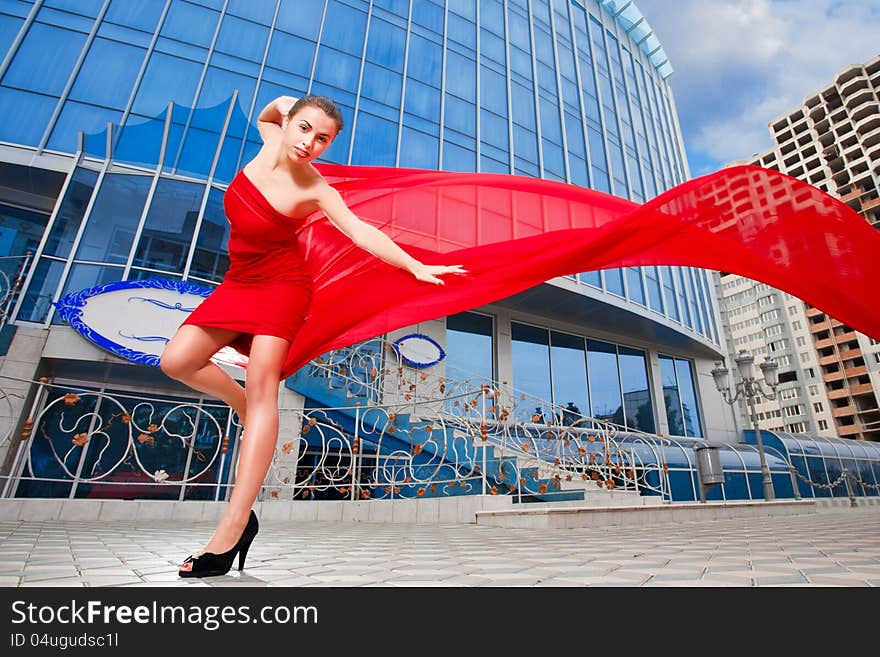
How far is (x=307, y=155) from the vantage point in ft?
7.45

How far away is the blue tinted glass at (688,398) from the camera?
18984mm

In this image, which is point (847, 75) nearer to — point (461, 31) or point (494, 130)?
point (461, 31)

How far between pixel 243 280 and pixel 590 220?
2379mm

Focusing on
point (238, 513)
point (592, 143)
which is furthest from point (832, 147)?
point (238, 513)

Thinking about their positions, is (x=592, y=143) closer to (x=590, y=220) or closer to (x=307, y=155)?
(x=590, y=220)

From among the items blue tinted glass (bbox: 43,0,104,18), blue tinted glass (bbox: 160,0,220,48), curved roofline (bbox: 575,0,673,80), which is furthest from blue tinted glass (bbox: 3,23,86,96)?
curved roofline (bbox: 575,0,673,80)

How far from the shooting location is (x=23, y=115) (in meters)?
11.2

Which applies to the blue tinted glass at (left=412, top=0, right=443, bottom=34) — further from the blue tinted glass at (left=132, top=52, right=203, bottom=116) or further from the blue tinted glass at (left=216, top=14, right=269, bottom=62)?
the blue tinted glass at (left=132, top=52, right=203, bottom=116)

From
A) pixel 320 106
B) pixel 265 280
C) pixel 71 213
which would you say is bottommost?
pixel 265 280

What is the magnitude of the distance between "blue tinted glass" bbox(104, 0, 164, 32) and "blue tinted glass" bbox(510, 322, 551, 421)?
1405cm

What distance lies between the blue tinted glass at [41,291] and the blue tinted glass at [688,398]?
2061 centimetres

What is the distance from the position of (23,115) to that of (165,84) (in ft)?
10.8

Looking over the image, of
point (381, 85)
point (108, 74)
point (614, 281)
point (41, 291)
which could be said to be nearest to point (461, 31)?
point (381, 85)

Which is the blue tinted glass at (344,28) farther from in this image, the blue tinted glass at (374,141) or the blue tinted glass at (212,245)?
the blue tinted glass at (212,245)
